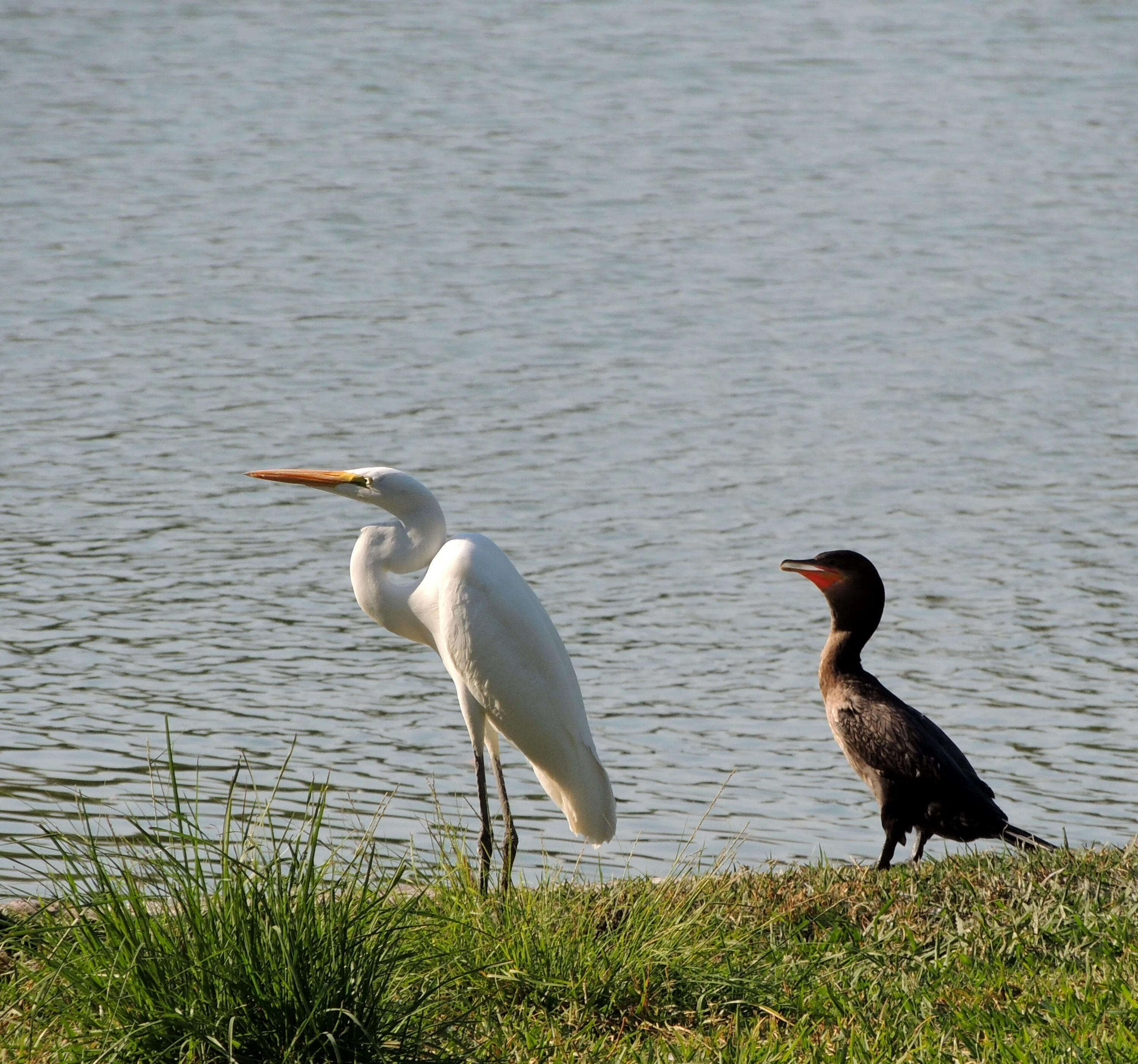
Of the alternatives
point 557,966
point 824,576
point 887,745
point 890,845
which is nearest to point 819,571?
point 824,576

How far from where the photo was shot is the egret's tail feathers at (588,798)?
5402 mm

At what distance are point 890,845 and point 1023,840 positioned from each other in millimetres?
394

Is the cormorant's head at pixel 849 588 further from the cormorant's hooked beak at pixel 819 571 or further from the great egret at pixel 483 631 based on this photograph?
the great egret at pixel 483 631

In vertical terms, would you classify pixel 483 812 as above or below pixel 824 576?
below

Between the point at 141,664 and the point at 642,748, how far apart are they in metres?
2.43

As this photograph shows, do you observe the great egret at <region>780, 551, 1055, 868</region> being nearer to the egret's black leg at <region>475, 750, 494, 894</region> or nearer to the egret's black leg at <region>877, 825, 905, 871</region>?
the egret's black leg at <region>877, 825, 905, 871</region>

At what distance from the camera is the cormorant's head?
18.9ft

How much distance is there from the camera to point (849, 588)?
578 centimetres

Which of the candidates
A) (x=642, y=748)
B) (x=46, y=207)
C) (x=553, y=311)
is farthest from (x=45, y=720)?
(x=46, y=207)

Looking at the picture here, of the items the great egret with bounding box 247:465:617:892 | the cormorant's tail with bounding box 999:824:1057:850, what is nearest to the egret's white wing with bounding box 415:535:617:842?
the great egret with bounding box 247:465:617:892

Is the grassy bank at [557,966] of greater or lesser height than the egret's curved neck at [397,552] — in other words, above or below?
below

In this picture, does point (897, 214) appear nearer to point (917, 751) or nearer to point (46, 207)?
point (46, 207)

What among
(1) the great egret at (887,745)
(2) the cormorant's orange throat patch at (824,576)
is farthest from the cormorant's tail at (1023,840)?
(2) the cormorant's orange throat patch at (824,576)

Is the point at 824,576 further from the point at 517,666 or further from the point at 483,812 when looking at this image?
the point at 483,812
